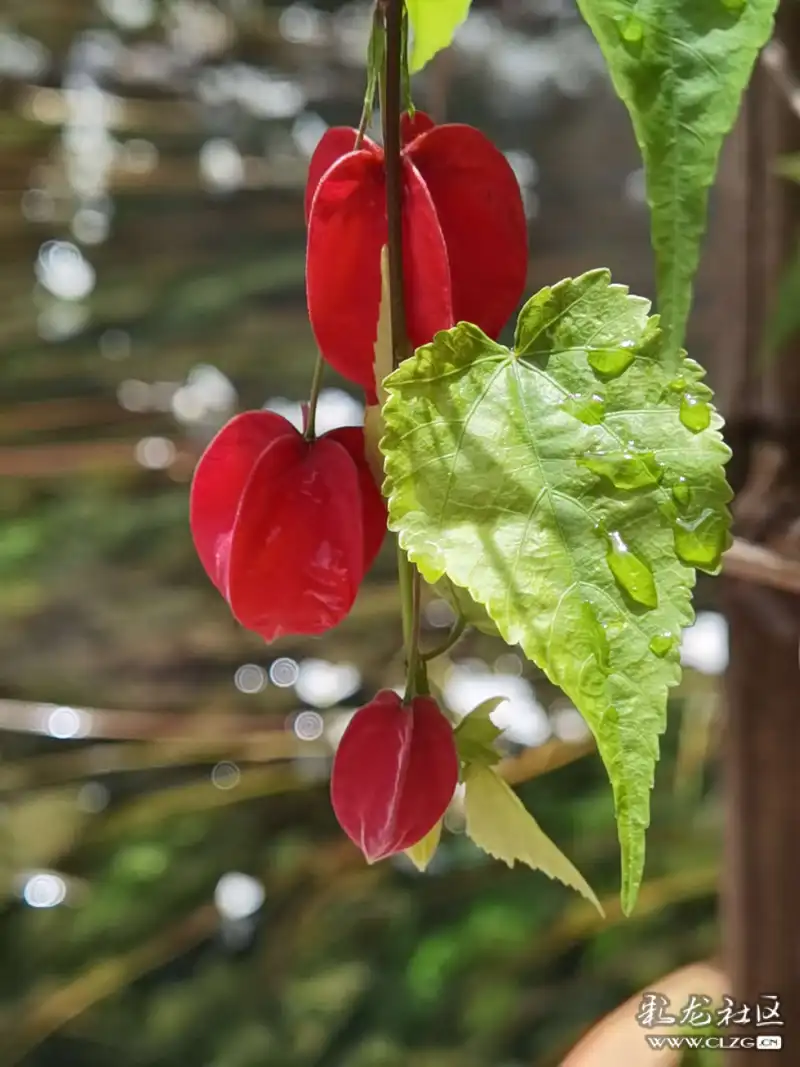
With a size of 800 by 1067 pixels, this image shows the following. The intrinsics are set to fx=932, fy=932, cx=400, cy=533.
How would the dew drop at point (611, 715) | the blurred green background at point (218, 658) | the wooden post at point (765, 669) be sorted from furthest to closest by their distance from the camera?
1. the blurred green background at point (218, 658)
2. the wooden post at point (765, 669)
3. the dew drop at point (611, 715)

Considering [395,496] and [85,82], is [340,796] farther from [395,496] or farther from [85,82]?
[85,82]

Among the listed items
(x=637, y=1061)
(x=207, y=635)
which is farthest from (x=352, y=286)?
(x=207, y=635)

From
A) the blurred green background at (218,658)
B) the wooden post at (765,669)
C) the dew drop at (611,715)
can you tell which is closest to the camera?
the dew drop at (611,715)

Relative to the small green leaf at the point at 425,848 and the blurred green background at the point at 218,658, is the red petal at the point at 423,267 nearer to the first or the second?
the small green leaf at the point at 425,848

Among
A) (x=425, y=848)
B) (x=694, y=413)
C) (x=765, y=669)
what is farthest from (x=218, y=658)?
(x=694, y=413)

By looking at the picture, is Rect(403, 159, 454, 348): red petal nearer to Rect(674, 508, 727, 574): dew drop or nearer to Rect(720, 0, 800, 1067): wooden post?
Rect(674, 508, 727, 574): dew drop

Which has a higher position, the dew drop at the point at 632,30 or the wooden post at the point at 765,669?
the dew drop at the point at 632,30

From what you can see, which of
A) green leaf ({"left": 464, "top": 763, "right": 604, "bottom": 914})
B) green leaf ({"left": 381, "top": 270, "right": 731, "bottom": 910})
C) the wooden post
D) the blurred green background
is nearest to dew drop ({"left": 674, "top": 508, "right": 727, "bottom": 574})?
green leaf ({"left": 381, "top": 270, "right": 731, "bottom": 910})

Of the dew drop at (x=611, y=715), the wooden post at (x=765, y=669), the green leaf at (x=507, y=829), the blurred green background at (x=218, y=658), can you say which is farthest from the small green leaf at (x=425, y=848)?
the blurred green background at (x=218, y=658)
